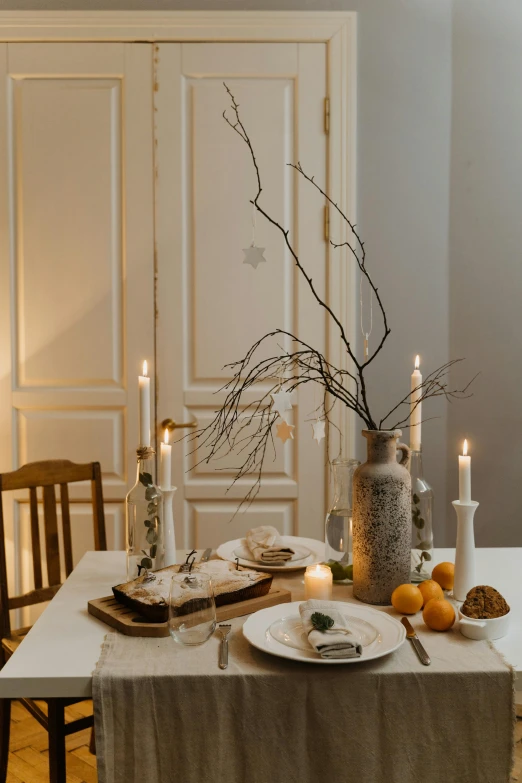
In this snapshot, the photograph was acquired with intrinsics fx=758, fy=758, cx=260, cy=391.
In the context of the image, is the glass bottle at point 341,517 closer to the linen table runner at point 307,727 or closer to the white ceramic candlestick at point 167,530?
the white ceramic candlestick at point 167,530

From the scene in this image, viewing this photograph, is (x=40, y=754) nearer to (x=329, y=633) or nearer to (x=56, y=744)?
(x=56, y=744)

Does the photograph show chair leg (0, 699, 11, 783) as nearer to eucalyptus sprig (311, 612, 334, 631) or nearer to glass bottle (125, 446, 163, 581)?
glass bottle (125, 446, 163, 581)

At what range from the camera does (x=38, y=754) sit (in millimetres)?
2217

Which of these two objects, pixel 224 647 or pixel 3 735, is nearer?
pixel 224 647

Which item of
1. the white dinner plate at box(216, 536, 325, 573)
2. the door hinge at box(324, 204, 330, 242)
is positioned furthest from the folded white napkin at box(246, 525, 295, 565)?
the door hinge at box(324, 204, 330, 242)

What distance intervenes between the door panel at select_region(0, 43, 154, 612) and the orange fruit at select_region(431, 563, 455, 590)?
1.44 meters

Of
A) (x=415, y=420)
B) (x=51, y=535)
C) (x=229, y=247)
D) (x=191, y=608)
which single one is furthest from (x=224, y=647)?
(x=229, y=247)

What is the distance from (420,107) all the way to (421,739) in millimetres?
2181

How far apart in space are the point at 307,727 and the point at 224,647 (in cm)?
17

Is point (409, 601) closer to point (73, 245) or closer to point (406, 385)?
point (406, 385)

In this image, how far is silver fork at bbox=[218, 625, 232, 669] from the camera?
1114mm

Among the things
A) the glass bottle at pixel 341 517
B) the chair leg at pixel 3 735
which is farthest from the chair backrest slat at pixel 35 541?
the glass bottle at pixel 341 517

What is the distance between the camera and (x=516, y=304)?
105 inches

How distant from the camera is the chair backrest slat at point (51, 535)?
6.58 feet
